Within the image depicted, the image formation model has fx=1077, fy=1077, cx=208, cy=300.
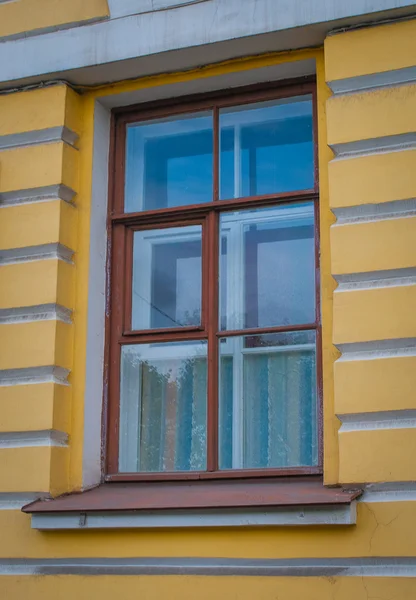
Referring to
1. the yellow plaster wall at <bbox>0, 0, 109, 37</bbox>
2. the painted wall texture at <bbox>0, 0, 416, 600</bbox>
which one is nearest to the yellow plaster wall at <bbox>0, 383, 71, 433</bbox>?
the painted wall texture at <bbox>0, 0, 416, 600</bbox>

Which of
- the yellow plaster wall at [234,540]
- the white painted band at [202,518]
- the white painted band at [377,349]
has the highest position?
the white painted band at [377,349]

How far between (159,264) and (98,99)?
95 cm

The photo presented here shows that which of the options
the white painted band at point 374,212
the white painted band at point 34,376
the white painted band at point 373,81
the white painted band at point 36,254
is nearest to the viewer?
the white painted band at point 374,212

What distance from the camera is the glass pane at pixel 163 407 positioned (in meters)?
5.19

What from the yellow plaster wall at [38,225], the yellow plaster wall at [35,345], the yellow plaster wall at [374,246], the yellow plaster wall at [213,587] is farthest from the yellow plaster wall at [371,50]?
the yellow plaster wall at [213,587]

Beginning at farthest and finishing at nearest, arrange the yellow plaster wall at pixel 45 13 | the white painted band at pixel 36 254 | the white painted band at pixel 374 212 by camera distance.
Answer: the yellow plaster wall at pixel 45 13 → the white painted band at pixel 36 254 → the white painted band at pixel 374 212

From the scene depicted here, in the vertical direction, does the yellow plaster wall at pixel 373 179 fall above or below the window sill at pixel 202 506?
above

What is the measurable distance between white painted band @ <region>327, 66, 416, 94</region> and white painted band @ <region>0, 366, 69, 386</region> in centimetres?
188

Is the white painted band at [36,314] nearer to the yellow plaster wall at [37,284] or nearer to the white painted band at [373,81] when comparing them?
the yellow plaster wall at [37,284]

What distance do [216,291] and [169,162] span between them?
2.70ft

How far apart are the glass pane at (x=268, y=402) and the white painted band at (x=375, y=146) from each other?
856 mm

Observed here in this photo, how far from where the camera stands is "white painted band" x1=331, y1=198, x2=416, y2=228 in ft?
15.6

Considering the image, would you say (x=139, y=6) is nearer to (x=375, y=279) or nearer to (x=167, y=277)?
(x=167, y=277)

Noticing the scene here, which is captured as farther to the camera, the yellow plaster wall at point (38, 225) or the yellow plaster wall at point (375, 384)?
the yellow plaster wall at point (38, 225)
